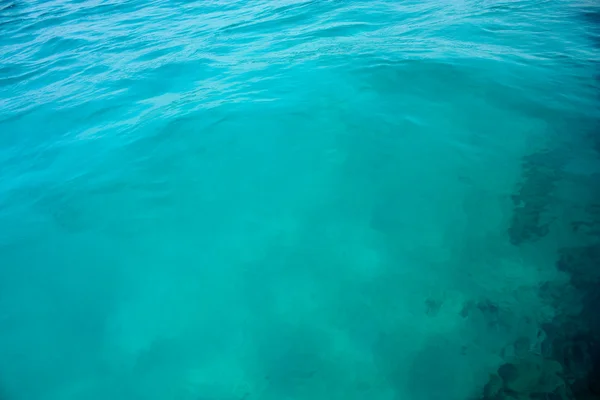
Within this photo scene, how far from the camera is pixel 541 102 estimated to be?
275 inches

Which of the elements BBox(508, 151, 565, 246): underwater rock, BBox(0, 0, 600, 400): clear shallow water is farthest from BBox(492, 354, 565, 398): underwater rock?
BBox(508, 151, 565, 246): underwater rock

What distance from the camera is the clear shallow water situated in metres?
4.07

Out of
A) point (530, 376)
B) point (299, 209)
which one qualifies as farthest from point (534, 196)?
point (299, 209)

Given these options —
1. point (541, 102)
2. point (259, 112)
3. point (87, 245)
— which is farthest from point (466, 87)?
point (87, 245)

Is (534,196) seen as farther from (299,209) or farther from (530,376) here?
(299,209)

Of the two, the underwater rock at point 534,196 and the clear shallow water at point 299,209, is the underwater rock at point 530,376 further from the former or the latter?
the underwater rock at point 534,196

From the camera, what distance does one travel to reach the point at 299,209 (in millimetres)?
5688

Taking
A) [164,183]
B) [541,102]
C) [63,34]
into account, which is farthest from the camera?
[63,34]

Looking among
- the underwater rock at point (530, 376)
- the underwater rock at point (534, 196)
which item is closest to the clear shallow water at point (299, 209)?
the underwater rock at point (534, 196)

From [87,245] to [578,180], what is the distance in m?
7.61

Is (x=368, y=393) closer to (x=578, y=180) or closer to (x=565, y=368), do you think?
(x=565, y=368)

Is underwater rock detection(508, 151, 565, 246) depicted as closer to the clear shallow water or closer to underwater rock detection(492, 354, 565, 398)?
the clear shallow water

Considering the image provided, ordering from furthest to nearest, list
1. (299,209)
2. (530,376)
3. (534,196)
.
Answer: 1. (299,209)
2. (534,196)
3. (530,376)

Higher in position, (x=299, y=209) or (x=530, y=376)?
(x=299, y=209)
